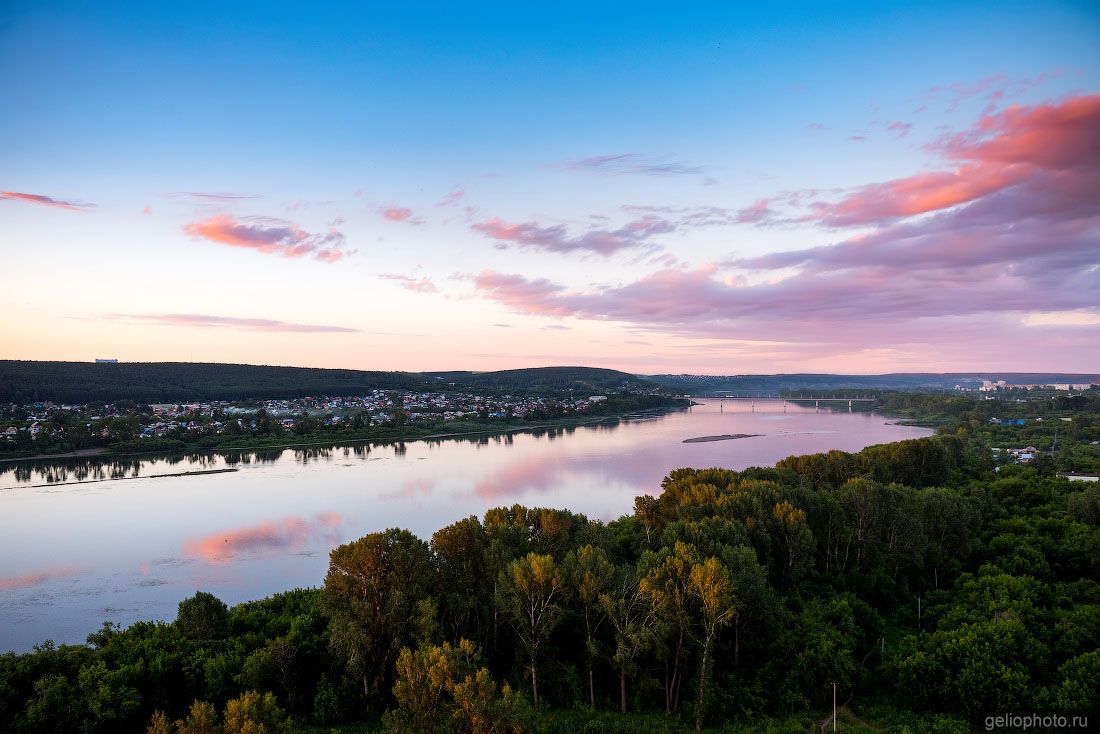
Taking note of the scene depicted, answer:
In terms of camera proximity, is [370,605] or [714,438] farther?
[714,438]

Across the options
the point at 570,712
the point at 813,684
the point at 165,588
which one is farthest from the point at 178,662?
Result: the point at 813,684

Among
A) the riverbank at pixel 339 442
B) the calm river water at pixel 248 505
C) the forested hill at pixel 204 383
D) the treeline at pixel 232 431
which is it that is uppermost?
the forested hill at pixel 204 383

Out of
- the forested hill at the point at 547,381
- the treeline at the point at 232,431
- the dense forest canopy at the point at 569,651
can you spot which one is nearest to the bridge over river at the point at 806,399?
the forested hill at the point at 547,381

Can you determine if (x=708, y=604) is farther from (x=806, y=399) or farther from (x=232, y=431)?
(x=806, y=399)

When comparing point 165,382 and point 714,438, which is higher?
point 165,382

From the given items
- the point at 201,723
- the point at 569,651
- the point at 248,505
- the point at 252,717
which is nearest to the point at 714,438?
the point at 248,505
